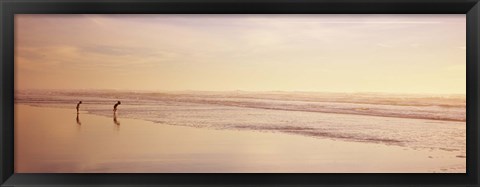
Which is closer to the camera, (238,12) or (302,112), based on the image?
(238,12)

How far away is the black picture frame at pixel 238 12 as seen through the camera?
1.85 meters

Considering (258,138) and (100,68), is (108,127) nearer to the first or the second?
(100,68)

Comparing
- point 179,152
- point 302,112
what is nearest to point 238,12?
point 302,112

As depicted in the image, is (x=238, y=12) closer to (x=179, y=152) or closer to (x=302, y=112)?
(x=302, y=112)

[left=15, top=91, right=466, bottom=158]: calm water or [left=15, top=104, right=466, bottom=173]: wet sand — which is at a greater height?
[left=15, top=91, right=466, bottom=158]: calm water

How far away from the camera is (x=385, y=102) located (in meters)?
2.05

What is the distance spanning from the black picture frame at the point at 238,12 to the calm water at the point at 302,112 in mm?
117

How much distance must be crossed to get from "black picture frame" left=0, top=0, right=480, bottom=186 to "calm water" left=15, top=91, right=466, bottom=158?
12 centimetres

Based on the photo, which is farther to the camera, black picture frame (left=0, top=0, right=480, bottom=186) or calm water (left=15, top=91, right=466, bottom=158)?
calm water (left=15, top=91, right=466, bottom=158)

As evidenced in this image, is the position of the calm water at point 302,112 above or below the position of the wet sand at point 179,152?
above

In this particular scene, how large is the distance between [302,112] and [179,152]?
0.55 m

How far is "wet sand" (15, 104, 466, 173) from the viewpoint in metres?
1.95

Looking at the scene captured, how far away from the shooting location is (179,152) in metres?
1.98

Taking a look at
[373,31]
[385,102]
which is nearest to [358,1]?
[373,31]
